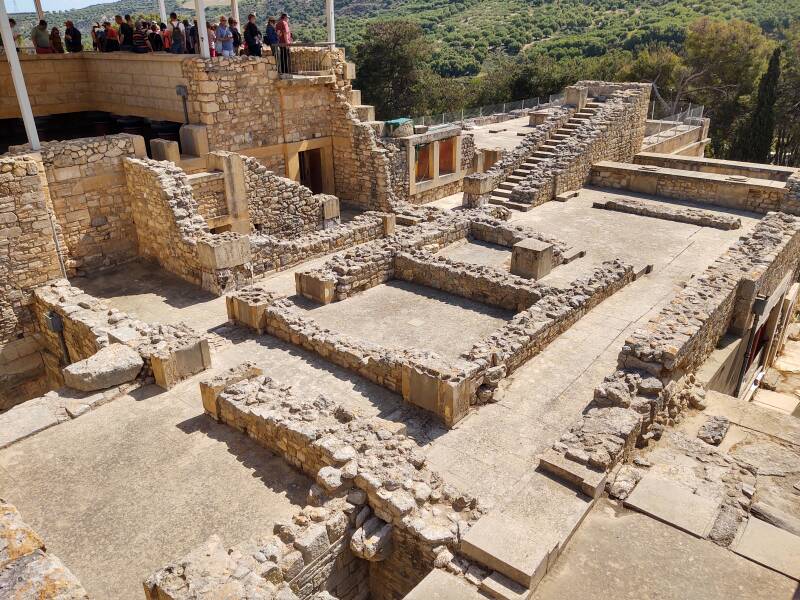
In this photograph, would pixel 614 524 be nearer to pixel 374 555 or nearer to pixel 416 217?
pixel 374 555

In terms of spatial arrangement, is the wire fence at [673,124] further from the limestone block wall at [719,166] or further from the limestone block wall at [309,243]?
the limestone block wall at [309,243]

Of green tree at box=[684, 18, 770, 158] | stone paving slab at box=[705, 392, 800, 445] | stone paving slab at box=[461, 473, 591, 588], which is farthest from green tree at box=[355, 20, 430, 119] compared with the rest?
stone paving slab at box=[461, 473, 591, 588]

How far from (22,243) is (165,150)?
392cm

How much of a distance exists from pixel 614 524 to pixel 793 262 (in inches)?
468

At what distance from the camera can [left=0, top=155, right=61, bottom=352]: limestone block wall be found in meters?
11.6

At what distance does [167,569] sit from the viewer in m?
5.36

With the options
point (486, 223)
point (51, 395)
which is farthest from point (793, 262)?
point (51, 395)

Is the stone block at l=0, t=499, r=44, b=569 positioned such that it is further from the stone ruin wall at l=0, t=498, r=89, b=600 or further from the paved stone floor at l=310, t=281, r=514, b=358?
the paved stone floor at l=310, t=281, r=514, b=358

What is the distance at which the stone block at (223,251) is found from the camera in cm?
1251

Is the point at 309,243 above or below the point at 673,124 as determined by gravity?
below

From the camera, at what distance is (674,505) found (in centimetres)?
647

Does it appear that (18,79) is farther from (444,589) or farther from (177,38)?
(444,589)

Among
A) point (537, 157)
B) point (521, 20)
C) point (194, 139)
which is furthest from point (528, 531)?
point (521, 20)

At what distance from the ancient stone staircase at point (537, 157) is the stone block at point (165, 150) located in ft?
31.4
